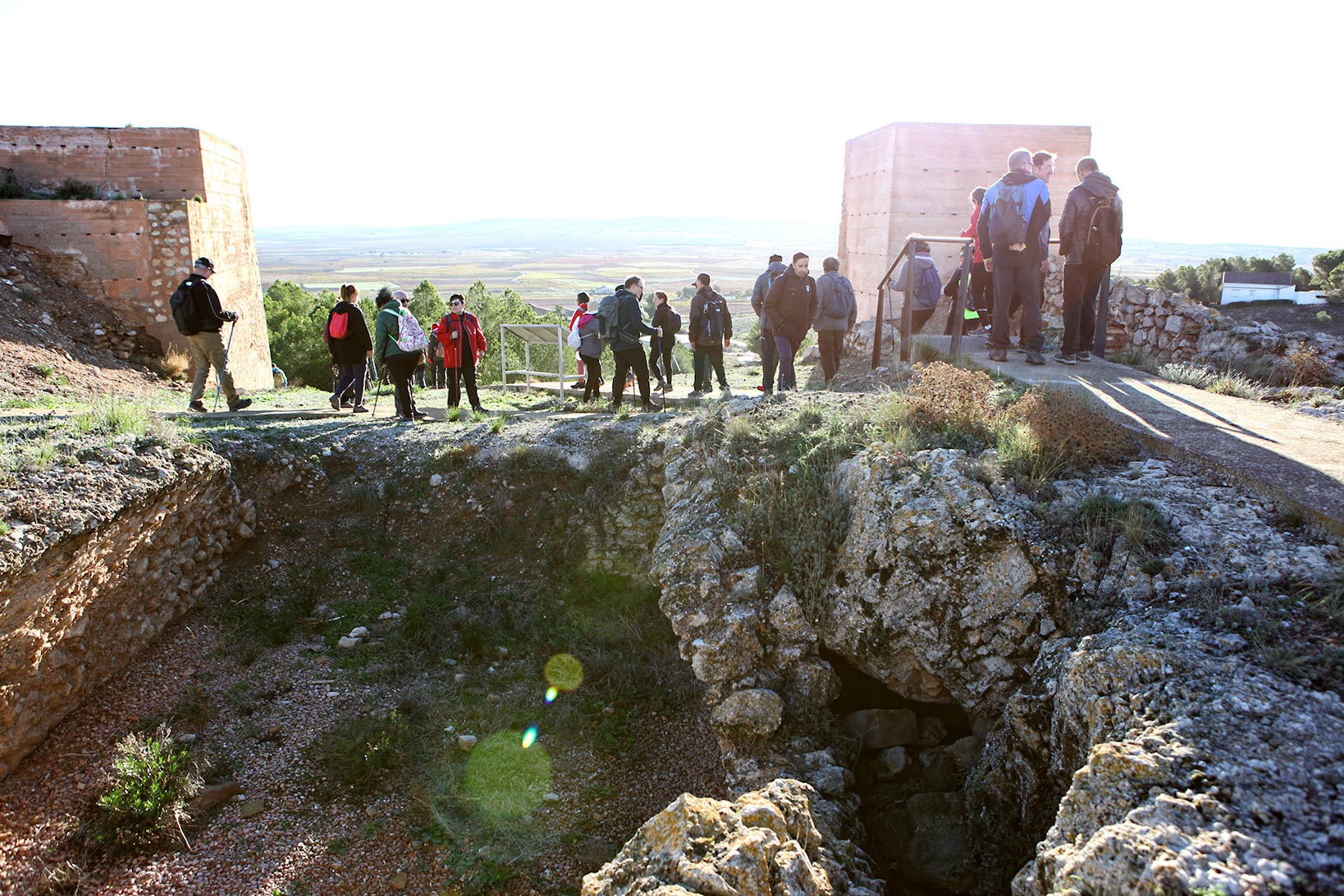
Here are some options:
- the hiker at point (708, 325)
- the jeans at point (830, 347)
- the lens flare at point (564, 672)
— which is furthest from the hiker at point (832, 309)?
the lens flare at point (564, 672)

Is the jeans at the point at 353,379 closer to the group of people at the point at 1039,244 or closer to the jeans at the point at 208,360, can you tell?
the jeans at the point at 208,360

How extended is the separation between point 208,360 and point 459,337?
3163 millimetres

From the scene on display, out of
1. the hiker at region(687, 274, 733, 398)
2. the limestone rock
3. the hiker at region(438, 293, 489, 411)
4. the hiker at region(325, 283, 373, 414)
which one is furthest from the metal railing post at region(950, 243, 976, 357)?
the hiker at region(325, 283, 373, 414)

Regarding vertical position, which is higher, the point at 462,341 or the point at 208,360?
the point at 462,341

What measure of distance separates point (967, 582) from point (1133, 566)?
3.27 feet

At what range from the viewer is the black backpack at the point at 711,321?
11.6 m

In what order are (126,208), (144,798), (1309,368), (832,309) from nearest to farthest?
(144,798) < (1309,368) < (832,309) < (126,208)

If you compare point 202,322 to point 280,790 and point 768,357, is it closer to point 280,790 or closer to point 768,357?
point 280,790

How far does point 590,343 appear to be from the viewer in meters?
11.4

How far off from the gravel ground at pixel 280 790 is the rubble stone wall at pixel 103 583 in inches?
8.0

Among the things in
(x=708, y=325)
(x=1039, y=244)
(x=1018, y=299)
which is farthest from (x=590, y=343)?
(x=1039, y=244)

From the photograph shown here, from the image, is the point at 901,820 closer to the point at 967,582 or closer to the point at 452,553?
A: the point at 967,582

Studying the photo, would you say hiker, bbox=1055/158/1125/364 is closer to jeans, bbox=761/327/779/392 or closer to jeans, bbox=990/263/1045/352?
jeans, bbox=990/263/1045/352

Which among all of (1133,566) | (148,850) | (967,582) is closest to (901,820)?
(967,582)
